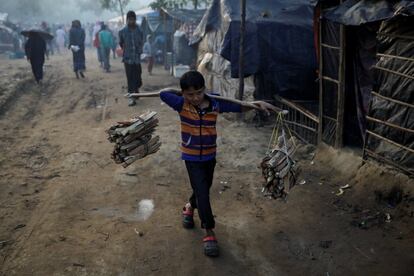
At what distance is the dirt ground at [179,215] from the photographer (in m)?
→ 4.10

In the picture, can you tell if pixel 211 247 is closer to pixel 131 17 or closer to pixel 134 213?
pixel 134 213

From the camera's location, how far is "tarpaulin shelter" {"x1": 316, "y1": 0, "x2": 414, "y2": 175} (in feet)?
16.2

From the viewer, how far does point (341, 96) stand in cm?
637

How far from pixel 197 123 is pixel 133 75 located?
7102 millimetres

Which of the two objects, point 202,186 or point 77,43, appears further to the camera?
point 77,43

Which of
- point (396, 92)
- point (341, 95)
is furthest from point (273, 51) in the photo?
point (396, 92)

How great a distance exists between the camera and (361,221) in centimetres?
494

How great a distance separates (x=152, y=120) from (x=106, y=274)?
157cm

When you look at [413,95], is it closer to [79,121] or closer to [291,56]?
[291,56]

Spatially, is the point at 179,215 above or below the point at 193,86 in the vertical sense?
below

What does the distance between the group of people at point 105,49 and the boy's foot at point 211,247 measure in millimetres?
6790

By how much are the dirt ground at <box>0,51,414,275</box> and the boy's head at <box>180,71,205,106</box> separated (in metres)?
1.60

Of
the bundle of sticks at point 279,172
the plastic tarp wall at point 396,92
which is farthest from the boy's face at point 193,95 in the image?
the plastic tarp wall at point 396,92

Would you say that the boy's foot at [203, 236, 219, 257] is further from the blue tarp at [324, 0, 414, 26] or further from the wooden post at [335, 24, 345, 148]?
the wooden post at [335, 24, 345, 148]
